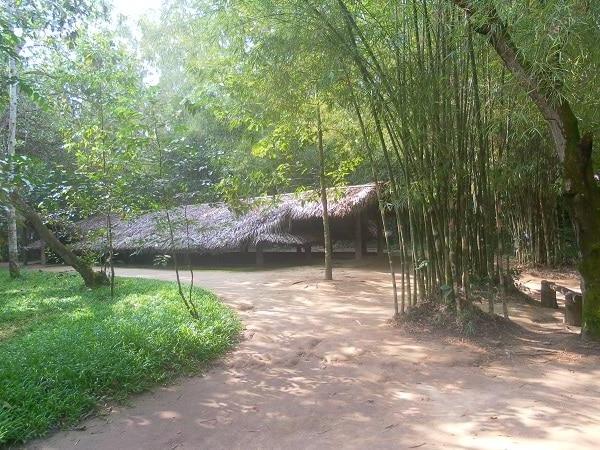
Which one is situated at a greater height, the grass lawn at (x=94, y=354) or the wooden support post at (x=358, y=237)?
the wooden support post at (x=358, y=237)

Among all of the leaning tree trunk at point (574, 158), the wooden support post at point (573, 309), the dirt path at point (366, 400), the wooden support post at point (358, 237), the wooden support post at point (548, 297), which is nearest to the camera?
the dirt path at point (366, 400)

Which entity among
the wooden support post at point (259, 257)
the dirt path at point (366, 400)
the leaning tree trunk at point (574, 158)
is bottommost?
the dirt path at point (366, 400)

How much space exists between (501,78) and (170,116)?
10.9 ft

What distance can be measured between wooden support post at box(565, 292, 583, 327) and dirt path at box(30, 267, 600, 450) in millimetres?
202

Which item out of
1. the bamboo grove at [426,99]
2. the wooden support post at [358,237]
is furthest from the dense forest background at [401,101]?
the wooden support post at [358,237]

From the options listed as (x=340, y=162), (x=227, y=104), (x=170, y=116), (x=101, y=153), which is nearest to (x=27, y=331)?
(x=101, y=153)

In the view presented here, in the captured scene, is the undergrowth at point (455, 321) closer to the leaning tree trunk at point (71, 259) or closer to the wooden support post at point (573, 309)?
the wooden support post at point (573, 309)

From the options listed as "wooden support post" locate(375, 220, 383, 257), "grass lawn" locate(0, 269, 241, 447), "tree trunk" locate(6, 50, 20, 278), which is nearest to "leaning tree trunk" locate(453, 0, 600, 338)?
"grass lawn" locate(0, 269, 241, 447)

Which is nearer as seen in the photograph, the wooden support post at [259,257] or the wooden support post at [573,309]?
the wooden support post at [573,309]

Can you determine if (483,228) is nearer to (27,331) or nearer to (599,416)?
(599,416)

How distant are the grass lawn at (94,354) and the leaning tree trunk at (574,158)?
10.9ft

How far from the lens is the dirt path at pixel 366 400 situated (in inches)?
105

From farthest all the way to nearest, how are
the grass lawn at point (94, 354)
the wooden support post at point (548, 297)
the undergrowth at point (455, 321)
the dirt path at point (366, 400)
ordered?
the wooden support post at point (548, 297) < the undergrowth at point (455, 321) < the grass lawn at point (94, 354) < the dirt path at point (366, 400)

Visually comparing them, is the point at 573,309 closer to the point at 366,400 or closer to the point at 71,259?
the point at 366,400
